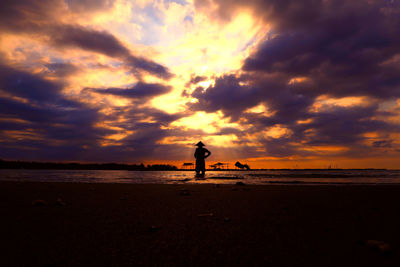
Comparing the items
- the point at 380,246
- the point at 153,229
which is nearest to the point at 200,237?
the point at 153,229

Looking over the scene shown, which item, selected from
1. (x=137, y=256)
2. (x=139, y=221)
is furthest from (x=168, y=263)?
(x=139, y=221)

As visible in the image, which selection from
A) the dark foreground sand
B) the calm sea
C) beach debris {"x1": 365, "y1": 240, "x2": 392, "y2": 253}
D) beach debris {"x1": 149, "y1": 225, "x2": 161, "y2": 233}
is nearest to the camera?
the dark foreground sand

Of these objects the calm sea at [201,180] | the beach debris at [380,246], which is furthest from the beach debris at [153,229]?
the calm sea at [201,180]

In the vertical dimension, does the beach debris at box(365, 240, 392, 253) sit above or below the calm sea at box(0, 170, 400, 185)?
above

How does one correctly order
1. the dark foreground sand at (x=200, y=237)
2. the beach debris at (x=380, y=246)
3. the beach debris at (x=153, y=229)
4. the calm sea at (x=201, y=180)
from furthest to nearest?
the calm sea at (x=201, y=180) → the beach debris at (x=153, y=229) → the beach debris at (x=380, y=246) → the dark foreground sand at (x=200, y=237)

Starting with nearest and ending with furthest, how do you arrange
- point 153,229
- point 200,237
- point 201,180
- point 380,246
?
point 380,246
point 200,237
point 153,229
point 201,180

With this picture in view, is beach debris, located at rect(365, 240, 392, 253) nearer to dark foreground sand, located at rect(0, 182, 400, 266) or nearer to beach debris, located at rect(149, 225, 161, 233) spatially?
dark foreground sand, located at rect(0, 182, 400, 266)

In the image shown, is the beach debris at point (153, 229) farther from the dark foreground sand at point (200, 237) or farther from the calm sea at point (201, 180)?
the calm sea at point (201, 180)

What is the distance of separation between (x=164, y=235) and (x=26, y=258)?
64.5 inches

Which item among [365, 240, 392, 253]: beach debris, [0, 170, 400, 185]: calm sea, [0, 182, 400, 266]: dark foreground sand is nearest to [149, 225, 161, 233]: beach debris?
[0, 182, 400, 266]: dark foreground sand

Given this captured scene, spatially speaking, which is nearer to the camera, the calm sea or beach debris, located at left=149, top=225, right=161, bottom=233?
beach debris, located at left=149, top=225, right=161, bottom=233

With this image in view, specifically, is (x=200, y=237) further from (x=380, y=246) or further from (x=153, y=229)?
(x=380, y=246)

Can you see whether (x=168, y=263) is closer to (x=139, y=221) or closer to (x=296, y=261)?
(x=296, y=261)

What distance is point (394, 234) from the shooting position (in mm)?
3314
